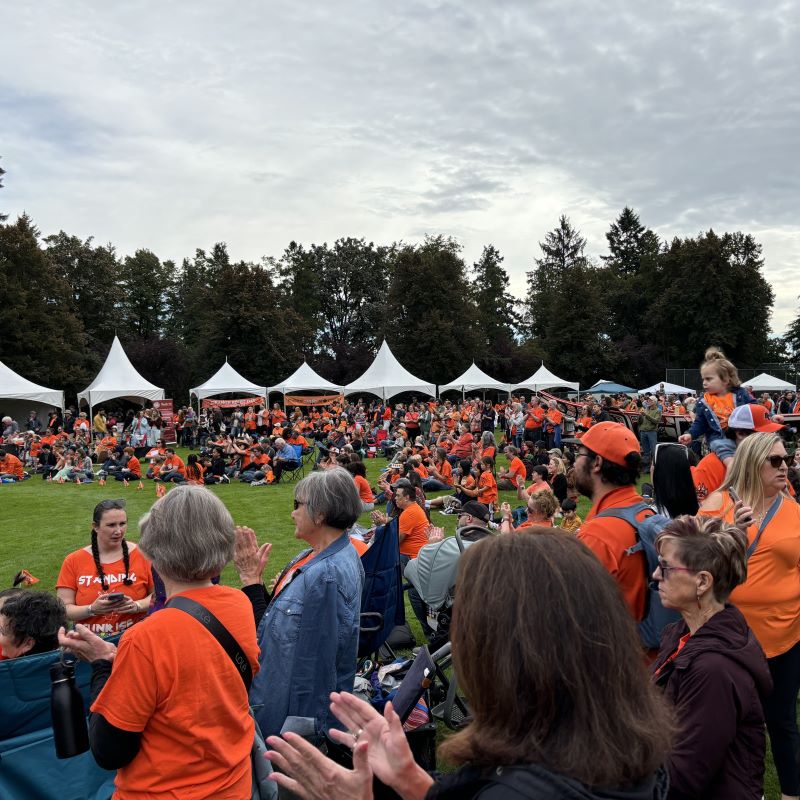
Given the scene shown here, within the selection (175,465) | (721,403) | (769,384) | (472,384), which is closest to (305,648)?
(721,403)

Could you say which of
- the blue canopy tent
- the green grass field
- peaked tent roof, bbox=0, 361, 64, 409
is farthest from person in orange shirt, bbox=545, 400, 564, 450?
peaked tent roof, bbox=0, 361, 64, 409

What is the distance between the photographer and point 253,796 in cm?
234

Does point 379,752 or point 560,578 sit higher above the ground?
point 560,578

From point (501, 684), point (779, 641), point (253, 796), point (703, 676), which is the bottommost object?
point (253, 796)

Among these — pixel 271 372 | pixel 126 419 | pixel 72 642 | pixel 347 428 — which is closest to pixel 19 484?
pixel 347 428

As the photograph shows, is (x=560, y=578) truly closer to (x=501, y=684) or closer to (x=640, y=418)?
(x=501, y=684)

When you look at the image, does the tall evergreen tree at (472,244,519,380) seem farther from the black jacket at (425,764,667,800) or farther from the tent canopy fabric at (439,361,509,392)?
the black jacket at (425,764,667,800)

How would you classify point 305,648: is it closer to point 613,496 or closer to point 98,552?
point 613,496

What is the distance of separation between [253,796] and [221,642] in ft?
2.23

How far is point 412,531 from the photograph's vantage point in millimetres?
7004

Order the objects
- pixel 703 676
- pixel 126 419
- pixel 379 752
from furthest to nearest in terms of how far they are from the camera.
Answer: pixel 126 419, pixel 703 676, pixel 379 752

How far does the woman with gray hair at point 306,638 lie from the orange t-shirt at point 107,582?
4.41ft

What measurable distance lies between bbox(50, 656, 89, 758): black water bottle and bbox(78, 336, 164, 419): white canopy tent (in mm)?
28666

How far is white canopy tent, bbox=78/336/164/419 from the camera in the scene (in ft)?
94.8
